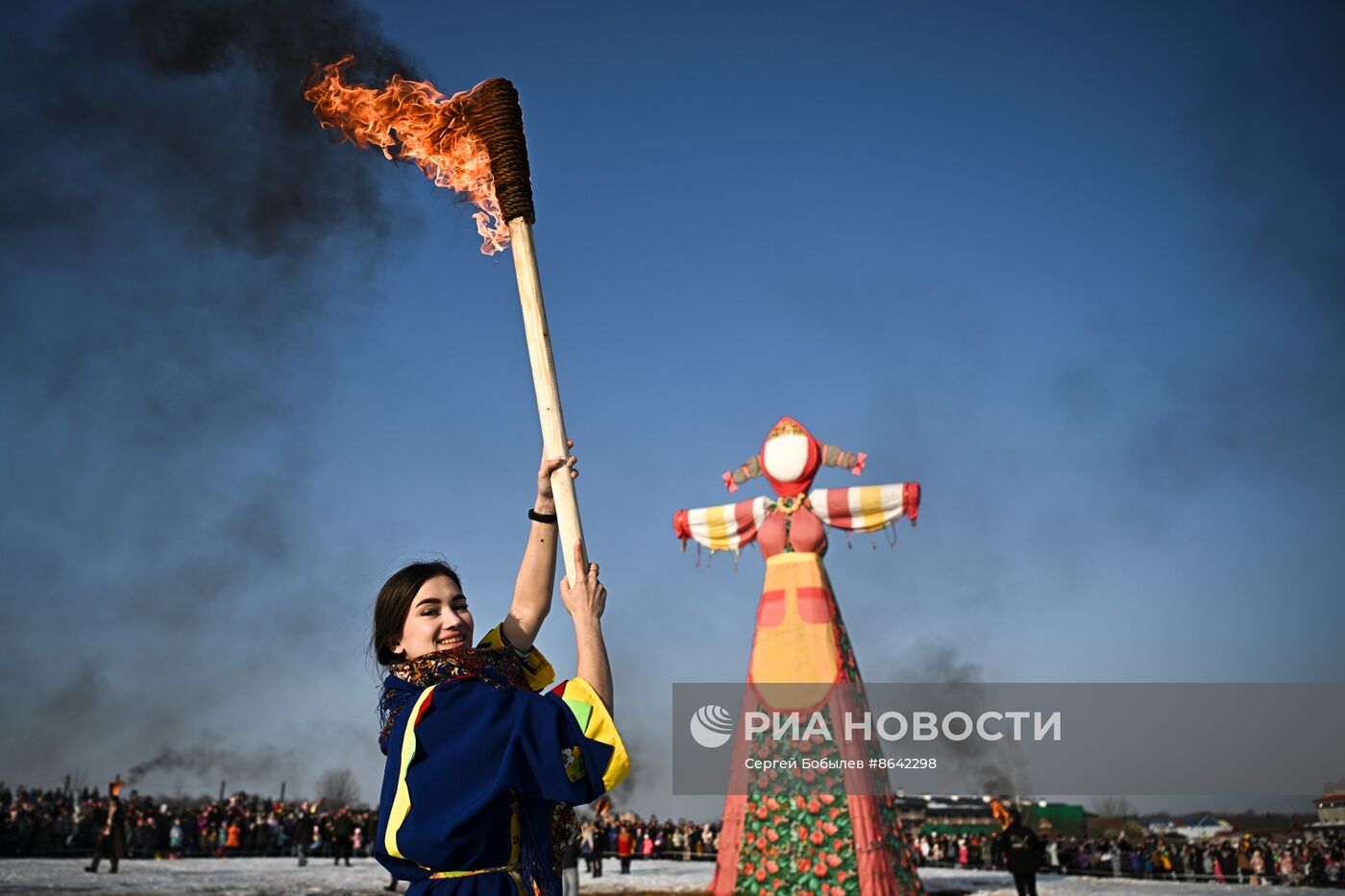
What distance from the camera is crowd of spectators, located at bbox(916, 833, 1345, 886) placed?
2531 centimetres

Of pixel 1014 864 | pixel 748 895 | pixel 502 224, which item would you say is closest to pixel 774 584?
pixel 748 895

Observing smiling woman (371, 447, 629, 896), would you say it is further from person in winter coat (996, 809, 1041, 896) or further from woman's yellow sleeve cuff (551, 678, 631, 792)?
person in winter coat (996, 809, 1041, 896)

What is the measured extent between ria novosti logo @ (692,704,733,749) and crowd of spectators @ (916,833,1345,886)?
1559 cm

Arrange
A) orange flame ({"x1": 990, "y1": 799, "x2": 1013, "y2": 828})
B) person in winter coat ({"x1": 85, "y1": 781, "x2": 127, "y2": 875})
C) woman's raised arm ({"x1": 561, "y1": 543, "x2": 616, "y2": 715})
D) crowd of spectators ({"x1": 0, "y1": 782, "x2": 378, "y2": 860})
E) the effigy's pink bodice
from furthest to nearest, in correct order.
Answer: crowd of spectators ({"x1": 0, "y1": 782, "x2": 378, "y2": 860}) < person in winter coat ({"x1": 85, "y1": 781, "x2": 127, "y2": 875}) < orange flame ({"x1": 990, "y1": 799, "x2": 1013, "y2": 828}) < the effigy's pink bodice < woman's raised arm ({"x1": 561, "y1": 543, "x2": 616, "y2": 715})

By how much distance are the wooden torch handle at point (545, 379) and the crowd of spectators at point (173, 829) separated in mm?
19671

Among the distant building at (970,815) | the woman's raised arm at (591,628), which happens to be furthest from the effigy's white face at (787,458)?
the distant building at (970,815)

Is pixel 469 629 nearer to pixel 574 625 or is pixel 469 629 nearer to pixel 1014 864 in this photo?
pixel 574 625

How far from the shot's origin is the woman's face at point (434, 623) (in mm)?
3045

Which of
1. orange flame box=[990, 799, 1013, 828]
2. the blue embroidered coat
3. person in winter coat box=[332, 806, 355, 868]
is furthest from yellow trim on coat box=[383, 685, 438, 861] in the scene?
person in winter coat box=[332, 806, 355, 868]

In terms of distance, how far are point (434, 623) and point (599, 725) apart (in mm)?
670

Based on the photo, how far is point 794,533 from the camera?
13.1 meters

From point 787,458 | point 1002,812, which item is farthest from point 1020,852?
point 787,458

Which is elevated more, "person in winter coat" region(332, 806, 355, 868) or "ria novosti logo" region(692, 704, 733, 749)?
"ria novosti logo" region(692, 704, 733, 749)

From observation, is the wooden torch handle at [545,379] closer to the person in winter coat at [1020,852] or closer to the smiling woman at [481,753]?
the smiling woman at [481,753]
